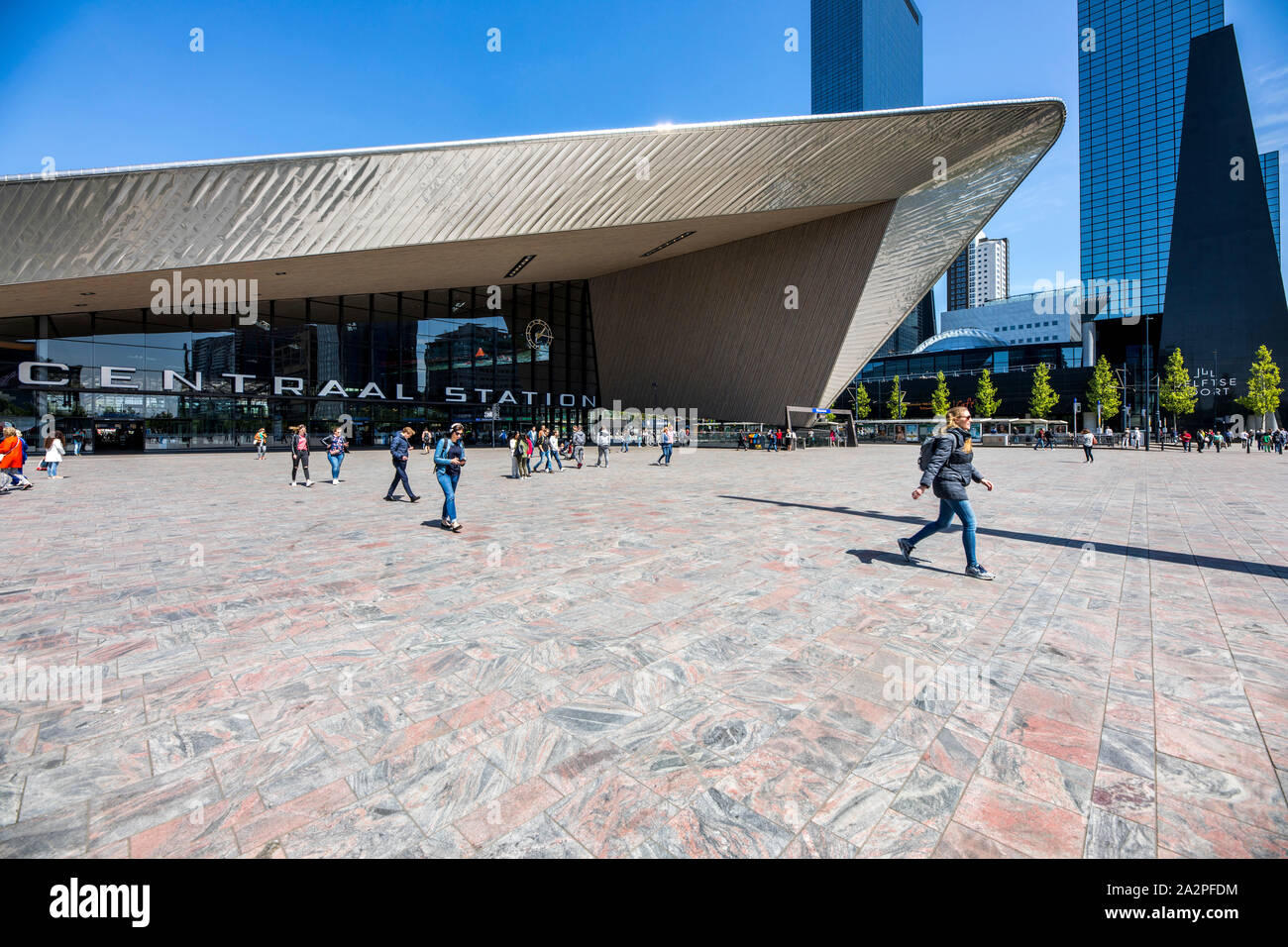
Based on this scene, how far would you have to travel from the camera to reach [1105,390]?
210ft

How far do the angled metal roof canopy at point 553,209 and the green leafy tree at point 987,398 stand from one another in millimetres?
44339

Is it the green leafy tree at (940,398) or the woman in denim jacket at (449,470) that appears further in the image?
the green leafy tree at (940,398)

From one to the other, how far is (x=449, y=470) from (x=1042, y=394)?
79.1 m

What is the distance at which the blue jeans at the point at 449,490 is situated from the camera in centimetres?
846

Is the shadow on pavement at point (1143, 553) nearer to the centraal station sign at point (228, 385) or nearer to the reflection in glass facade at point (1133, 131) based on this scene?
the centraal station sign at point (228, 385)

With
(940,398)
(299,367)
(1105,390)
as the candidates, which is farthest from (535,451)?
(940,398)

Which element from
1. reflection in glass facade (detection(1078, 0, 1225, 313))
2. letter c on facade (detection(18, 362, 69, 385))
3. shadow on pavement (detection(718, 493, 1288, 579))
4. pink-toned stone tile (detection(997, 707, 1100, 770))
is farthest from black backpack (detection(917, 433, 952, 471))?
reflection in glass facade (detection(1078, 0, 1225, 313))

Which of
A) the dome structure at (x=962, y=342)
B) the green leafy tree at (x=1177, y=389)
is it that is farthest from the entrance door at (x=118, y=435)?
the dome structure at (x=962, y=342)

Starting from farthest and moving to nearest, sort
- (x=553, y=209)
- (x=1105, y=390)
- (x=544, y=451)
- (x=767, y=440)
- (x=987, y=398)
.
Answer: (x=987, y=398), (x=1105, y=390), (x=767, y=440), (x=553, y=209), (x=544, y=451)

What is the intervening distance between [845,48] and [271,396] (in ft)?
534

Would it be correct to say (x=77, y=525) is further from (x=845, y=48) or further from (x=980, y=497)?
(x=845, y=48)

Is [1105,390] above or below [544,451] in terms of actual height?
above

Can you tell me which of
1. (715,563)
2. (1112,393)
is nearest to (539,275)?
(715,563)

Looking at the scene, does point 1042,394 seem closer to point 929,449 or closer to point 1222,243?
point 1222,243
